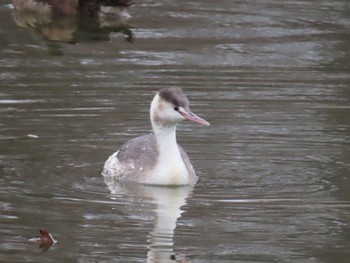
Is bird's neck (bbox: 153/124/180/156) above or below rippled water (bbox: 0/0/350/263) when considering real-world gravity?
above

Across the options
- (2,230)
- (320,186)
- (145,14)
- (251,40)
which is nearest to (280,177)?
(320,186)

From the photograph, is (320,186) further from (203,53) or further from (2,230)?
(203,53)

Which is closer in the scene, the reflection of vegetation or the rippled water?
the rippled water

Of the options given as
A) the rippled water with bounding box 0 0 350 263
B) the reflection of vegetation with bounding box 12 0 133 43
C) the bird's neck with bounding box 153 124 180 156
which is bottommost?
the reflection of vegetation with bounding box 12 0 133 43

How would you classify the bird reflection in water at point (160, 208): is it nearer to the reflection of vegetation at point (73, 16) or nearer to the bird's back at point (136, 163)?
the bird's back at point (136, 163)

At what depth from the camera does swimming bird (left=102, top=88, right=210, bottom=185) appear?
43.8 feet

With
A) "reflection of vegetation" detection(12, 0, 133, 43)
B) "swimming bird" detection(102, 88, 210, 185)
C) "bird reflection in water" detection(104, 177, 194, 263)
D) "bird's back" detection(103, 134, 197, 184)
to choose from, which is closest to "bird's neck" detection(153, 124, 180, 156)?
"swimming bird" detection(102, 88, 210, 185)

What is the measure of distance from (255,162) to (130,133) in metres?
1.93

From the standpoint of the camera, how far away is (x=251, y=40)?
2141cm

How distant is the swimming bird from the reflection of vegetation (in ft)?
28.7

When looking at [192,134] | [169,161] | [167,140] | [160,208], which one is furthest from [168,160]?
[192,134]

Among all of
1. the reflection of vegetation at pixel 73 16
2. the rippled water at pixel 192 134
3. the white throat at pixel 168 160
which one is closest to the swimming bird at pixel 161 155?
the white throat at pixel 168 160

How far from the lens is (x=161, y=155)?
13.6 m

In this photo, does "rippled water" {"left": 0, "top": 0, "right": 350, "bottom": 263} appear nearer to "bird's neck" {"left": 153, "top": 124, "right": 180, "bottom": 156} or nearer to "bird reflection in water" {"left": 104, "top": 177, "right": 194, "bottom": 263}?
"bird reflection in water" {"left": 104, "top": 177, "right": 194, "bottom": 263}
